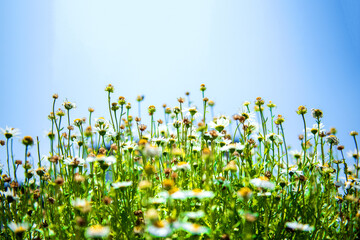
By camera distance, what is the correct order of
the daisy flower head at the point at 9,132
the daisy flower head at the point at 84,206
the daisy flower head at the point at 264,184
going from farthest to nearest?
the daisy flower head at the point at 9,132
the daisy flower head at the point at 264,184
the daisy flower head at the point at 84,206

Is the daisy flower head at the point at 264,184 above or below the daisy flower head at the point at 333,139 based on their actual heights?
below

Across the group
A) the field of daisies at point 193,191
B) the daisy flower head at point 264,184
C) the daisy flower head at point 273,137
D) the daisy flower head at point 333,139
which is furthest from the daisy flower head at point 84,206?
the daisy flower head at point 333,139

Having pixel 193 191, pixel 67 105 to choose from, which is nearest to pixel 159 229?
pixel 193 191

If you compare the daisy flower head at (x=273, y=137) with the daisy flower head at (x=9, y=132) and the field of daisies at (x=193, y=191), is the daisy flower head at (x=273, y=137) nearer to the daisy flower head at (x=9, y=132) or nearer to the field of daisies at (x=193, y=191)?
the field of daisies at (x=193, y=191)

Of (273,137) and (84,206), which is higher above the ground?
(273,137)

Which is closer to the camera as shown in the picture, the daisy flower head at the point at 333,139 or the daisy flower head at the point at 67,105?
the daisy flower head at the point at 333,139

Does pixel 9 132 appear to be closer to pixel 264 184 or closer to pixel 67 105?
pixel 67 105

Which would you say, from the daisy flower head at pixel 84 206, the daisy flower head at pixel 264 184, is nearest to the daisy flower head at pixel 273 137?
the daisy flower head at pixel 264 184

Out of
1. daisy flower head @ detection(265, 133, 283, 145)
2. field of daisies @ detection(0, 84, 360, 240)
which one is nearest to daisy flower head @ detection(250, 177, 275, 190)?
field of daisies @ detection(0, 84, 360, 240)

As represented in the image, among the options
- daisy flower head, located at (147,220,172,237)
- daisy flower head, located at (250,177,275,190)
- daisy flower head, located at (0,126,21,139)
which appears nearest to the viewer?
daisy flower head, located at (147,220,172,237)

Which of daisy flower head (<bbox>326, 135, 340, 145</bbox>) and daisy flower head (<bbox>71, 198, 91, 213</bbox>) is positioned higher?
daisy flower head (<bbox>326, 135, 340, 145</bbox>)

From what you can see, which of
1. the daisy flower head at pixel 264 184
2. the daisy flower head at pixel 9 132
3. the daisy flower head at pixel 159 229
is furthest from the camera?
the daisy flower head at pixel 9 132

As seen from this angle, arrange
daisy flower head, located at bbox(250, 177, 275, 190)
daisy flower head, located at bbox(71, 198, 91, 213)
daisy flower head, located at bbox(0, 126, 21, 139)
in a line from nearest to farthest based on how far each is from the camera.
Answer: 1. daisy flower head, located at bbox(71, 198, 91, 213)
2. daisy flower head, located at bbox(250, 177, 275, 190)
3. daisy flower head, located at bbox(0, 126, 21, 139)

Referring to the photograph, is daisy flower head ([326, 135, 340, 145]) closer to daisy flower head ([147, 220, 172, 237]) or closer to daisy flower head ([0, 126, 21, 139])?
daisy flower head ([147, 220, 172, 237])
